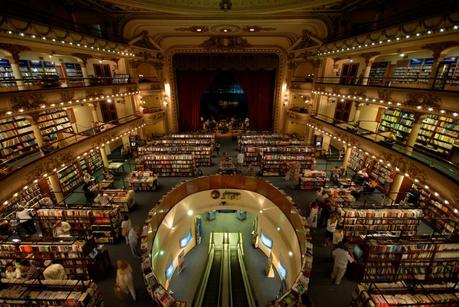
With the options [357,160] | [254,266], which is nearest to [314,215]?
[254,266]

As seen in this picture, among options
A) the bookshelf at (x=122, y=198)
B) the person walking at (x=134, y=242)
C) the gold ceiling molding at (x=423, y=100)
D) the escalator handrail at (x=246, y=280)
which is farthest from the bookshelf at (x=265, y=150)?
the person walking at (x=134, y=242)

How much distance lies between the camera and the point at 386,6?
30.5ft

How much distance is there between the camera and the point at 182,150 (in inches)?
462

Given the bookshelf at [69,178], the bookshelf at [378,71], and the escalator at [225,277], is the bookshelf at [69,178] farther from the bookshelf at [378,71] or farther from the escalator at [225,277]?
the bookshelf at [378,71]

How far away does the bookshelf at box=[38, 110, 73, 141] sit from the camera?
9688 mm

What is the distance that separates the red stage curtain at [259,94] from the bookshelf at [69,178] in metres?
12.3

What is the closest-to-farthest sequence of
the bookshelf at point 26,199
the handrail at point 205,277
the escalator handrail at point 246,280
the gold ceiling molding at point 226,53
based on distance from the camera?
the bookshelf at point 26,199 → the escalator handrail at point 246,280 → the handrail at point 205,277 → the gold ceiling molding at point 226,53

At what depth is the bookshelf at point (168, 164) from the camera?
433 inches

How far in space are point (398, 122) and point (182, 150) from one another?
34.1ft

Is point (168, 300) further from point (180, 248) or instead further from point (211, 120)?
point (211, 120)

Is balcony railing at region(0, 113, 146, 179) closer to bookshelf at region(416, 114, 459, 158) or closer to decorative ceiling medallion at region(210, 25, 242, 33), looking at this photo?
decorative ceiling medallion at region(210, 25, 242, 33)

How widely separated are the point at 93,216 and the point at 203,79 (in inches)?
510

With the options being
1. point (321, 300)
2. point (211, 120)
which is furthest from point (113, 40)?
point (321, 300)

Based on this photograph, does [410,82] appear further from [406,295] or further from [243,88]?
[243,88]
